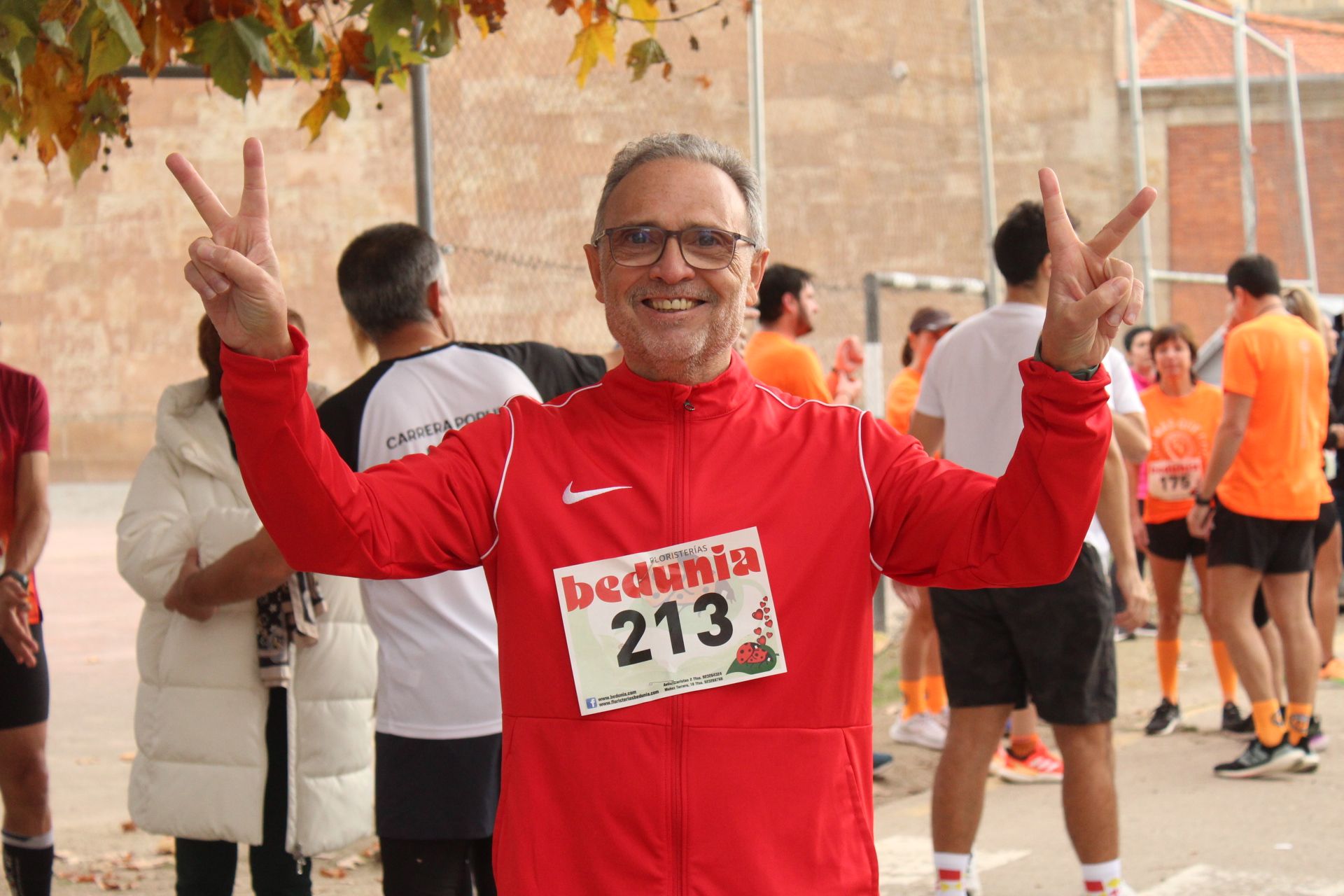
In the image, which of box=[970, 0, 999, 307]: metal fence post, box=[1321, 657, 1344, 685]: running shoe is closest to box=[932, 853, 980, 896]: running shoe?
box=[1321, 657, 1344, 685]: running shoe

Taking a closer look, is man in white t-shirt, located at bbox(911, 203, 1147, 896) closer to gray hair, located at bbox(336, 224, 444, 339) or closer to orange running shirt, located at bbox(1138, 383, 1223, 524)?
gray hair, located at bbox(336, 224, 444, 339)

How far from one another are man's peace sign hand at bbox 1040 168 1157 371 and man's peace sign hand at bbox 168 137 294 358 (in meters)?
0.97

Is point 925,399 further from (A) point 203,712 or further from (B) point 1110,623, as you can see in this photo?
(A) point 203,712

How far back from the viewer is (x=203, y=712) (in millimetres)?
3715

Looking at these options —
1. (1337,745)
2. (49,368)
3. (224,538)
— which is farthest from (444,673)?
(49,368)

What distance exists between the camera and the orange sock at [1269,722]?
638 centimetres

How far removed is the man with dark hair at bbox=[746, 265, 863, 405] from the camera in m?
6.19

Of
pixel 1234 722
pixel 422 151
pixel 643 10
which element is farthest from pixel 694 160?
pixel 1234 722

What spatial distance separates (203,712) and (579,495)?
1.87 metres

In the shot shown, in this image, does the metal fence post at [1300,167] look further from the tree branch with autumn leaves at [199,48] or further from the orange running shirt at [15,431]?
the orange running shirt at [15,431]

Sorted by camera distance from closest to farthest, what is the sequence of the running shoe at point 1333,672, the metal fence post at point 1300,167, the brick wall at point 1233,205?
the running shoe at point 1333,672 → the metal fence post at point 1300,167 → the brick wall at point 1233,205

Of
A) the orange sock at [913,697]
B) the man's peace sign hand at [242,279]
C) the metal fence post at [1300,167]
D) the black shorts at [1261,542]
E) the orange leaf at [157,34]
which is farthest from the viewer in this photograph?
the metal fence post at [1300,167]

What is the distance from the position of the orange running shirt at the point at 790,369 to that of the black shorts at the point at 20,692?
2.91 meters

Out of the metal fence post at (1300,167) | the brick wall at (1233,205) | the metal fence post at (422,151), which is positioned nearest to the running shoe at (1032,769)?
the metal fence post at (422,151)
